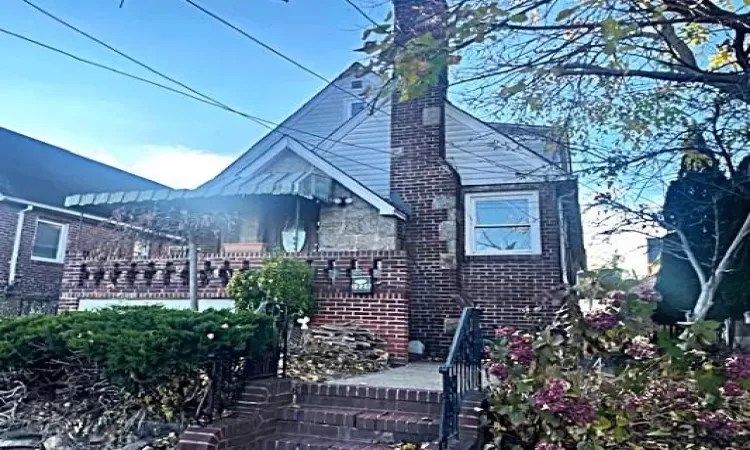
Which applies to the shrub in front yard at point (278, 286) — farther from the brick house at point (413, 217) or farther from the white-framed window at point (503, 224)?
the white-framed window at point (503, 224)

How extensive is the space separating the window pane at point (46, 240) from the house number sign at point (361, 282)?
39.5 feet

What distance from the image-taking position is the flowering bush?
3.94 m

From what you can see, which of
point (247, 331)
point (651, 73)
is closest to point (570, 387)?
point (651, 73)

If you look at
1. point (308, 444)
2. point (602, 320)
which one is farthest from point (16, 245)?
point (602, 320)

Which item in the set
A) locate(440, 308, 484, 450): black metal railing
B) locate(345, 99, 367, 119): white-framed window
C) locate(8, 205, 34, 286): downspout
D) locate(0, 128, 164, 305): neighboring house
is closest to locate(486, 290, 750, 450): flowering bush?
locate(440, 308, 484, 450): black metal railing

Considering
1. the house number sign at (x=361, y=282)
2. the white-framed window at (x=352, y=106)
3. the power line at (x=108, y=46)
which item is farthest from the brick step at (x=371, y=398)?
the white-framed window at (x=352, y=106)

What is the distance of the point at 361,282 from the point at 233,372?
3.43 metres

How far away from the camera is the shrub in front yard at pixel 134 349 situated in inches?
186

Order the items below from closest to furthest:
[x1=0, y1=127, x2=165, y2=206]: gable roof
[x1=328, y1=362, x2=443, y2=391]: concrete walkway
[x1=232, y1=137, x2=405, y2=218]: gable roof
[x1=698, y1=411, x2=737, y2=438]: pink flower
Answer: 1. [x1=698, y1=411, x2=737, y2=438]: pink flower
2. [x1=328, y1=362, x2=443, y2=391]: concrete walkway
3. [x1=232, y1=137, x2=405, y2=218]: gable roof
4. [x1=0, y1=127, x2=165, y2=206]: gable roof

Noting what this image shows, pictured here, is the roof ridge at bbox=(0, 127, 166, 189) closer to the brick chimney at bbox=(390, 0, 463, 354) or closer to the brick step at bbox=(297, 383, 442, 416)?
the brick chimney at bbox=(390, 0, 463, 354)

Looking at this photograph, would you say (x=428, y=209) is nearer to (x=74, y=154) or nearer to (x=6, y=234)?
(x=6, y=234)

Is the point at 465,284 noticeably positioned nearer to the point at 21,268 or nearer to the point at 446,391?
the point at 446,391

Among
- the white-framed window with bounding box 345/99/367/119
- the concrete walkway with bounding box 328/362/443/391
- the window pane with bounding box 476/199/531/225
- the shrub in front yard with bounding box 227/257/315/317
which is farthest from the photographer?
the white-framed window with bounding box 345/99/367/119

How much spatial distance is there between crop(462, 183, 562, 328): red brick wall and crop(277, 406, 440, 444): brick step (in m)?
5.55
